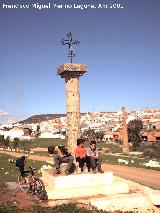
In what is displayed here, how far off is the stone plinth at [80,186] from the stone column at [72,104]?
1764 millimetres

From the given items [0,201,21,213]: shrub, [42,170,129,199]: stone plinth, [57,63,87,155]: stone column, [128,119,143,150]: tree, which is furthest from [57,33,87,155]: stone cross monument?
[128,119,143,150]: tree

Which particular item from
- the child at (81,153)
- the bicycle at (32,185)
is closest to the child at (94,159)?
the child at (81,153)

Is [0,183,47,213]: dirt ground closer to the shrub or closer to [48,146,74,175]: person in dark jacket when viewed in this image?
the shrub

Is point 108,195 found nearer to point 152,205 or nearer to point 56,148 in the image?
point 152,205

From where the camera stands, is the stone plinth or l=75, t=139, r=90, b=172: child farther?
Result: l=75, t=139, r=90, b=172: child

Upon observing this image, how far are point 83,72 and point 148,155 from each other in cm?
3329

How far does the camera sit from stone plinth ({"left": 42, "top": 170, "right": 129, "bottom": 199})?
10664 millimetres

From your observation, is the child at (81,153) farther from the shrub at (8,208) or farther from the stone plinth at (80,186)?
the shrub at (8,208)

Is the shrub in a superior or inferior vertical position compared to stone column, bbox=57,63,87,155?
inferior

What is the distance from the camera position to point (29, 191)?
10.8 meters

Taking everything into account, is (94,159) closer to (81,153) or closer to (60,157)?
(81,153)

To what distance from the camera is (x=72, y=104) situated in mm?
13055

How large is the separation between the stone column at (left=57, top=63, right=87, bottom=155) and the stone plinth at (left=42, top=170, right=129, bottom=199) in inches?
69.5

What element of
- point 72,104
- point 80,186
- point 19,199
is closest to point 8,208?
point 19,199
